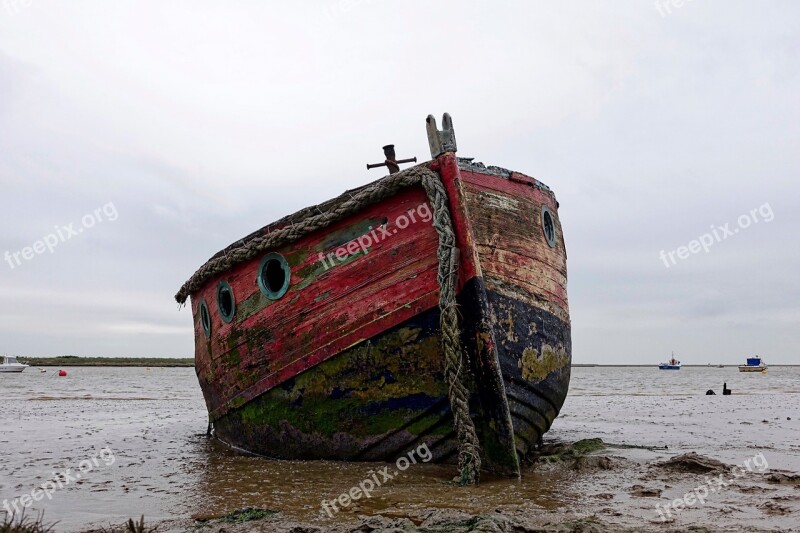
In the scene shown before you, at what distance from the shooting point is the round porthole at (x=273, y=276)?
6316 millimetres

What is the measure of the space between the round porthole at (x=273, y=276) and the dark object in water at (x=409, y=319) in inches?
0.7

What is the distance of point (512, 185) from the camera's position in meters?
6.44

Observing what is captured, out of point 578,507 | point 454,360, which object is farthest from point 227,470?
point 578,507

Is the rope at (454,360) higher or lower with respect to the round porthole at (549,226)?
A: lower

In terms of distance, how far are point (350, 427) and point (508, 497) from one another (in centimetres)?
178

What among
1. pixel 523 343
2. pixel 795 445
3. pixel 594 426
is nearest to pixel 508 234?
pixel 523 343

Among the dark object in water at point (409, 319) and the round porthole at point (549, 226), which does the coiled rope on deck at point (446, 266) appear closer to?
the dark object in water at point (409, 319)

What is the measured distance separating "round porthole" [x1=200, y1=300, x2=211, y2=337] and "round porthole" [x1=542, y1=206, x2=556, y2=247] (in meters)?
4.34

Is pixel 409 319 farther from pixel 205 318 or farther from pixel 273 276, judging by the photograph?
pixel 205 318

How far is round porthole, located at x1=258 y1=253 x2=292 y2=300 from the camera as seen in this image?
6316mm

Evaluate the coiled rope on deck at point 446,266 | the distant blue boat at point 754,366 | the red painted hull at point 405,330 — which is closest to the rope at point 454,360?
the coiled rope on deck at point 446,266

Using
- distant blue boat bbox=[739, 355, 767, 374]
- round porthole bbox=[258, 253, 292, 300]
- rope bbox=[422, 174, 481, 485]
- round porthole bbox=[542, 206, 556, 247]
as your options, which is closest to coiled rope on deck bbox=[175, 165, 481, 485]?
rope bbox=[422, 174, 481, 485]

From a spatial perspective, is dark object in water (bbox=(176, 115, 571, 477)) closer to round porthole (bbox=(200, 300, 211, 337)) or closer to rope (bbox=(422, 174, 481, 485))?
rope (bbox=(422, 174, 481, 485))

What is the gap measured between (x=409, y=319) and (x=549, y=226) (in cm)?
244
